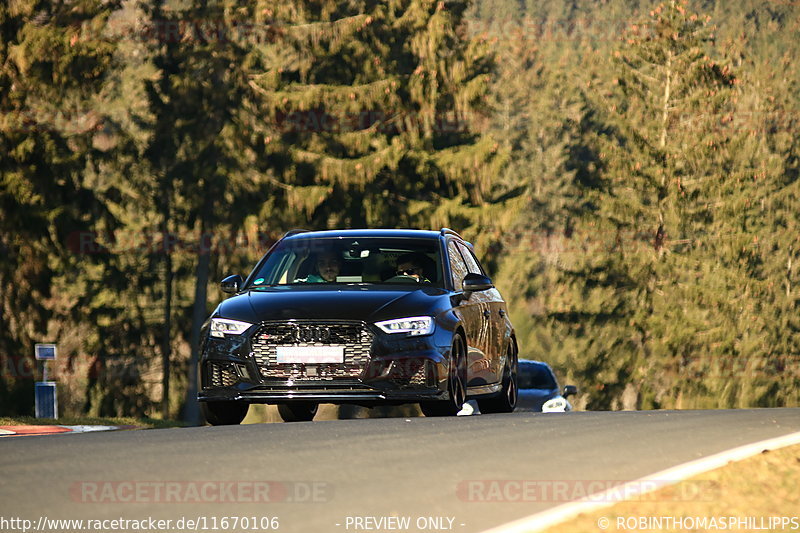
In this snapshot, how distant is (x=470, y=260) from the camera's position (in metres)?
16.1

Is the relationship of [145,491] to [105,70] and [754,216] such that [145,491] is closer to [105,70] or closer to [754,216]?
[105,70]

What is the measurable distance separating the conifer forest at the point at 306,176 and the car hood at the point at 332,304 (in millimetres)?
28263

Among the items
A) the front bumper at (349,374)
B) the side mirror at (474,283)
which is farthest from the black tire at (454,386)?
the side mirror at (474,283)

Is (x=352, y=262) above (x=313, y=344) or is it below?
above

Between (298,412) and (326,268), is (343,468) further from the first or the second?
(298,412)

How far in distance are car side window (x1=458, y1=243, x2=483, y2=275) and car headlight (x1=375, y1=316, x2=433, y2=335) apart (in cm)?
279

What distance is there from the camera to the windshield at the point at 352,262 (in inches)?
558

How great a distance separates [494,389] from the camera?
15.2m

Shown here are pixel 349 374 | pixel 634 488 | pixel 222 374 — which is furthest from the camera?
pixel 222 374

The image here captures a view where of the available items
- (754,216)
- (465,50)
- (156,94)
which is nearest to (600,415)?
(465,50)

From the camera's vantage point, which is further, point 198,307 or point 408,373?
point 198,307

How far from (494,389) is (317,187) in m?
28.3

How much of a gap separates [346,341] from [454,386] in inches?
47.6

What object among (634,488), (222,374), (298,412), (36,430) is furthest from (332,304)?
(634,488)
